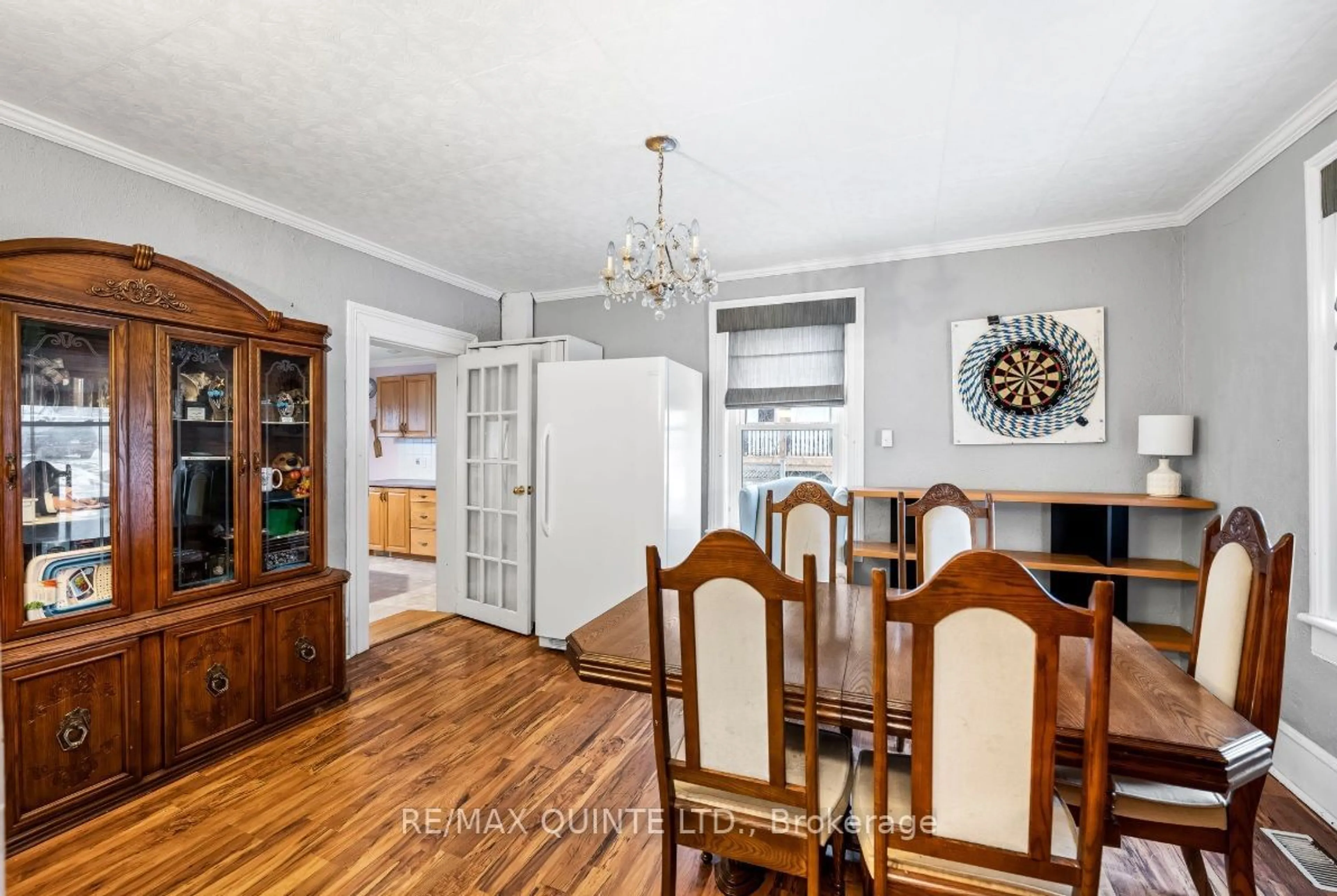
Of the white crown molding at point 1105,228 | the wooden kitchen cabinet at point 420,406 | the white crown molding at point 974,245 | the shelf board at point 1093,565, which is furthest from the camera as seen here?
Answer: the wooden kitchen cabinet at point 420,406

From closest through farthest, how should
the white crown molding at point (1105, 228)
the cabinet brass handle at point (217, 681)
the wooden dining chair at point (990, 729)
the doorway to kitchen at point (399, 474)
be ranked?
1. the wooden dining chair at point (990, 729)
2. the white crown molding at point (1105, 228)
3. the cabinet brass handle at point (217, 681)
4. the doorway to kitchen at point (399, 474)

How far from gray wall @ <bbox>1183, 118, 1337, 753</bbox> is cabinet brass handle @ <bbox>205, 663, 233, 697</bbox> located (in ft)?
14.1

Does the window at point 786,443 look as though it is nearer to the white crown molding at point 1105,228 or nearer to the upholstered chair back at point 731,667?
the white crown molding at point 1105,228

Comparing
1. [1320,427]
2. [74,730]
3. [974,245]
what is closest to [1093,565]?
[1320,427]

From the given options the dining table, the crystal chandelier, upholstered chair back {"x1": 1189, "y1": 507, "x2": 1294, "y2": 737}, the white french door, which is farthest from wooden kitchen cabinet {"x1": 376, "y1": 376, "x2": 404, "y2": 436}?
upholstered chair back {"x1": 1189, "y1": 507, "x2": 1294, "y2": 737}

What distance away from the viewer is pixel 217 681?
260 centimetres

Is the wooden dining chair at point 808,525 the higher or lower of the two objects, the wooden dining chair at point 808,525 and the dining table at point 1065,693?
the higher

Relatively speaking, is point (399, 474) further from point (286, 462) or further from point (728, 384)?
point (728, 384)

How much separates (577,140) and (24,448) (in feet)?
7.47

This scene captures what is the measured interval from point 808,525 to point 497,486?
2423 millimetres

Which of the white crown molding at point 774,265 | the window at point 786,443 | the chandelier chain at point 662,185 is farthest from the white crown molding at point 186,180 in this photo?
the window at point 786,443

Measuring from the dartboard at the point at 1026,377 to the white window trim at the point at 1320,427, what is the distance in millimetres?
1213

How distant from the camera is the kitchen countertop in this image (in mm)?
6895

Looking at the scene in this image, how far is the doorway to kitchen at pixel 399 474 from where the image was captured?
371cm
